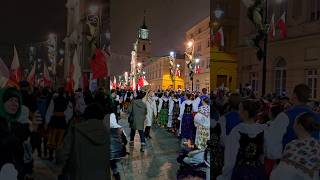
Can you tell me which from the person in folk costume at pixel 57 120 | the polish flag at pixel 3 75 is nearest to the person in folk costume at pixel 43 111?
the person in folk costume at pixel 57 120

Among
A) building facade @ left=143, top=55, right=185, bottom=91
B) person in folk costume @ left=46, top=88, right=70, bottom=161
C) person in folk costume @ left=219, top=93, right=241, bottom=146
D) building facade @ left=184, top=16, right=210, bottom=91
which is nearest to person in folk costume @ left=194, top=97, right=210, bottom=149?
person in folk costume @ left=219, top=93, right=241, bottom=146

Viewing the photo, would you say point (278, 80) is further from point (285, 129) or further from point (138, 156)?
point (285, 129)

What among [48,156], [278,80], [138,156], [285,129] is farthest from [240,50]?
[285,129]

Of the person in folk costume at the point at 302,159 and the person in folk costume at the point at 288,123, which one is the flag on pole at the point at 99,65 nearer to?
the person in folk costume at the point at 288,123

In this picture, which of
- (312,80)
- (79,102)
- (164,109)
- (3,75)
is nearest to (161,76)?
(164,109)

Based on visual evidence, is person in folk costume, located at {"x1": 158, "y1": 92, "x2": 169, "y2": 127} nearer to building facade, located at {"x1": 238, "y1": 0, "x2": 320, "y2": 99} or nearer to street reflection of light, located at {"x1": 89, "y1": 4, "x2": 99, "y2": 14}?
building facade, located at {"x1": 238, "y1": 0, "x2": 320, "y2": 99}

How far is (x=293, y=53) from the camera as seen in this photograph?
1773 centimetres

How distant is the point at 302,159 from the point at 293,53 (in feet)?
48.3

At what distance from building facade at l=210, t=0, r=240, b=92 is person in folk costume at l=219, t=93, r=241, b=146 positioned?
5071 mm

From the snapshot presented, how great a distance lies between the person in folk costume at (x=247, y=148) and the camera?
481cm

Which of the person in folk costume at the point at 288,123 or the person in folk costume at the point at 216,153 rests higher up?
the person in folk costume at the point at 288,123

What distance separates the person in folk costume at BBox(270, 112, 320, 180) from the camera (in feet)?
12.6

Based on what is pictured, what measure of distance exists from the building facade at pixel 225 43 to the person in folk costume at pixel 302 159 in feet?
23.5

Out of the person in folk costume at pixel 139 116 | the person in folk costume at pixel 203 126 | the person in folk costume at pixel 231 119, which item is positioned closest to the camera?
the person in folk costume at pixel 231 119
